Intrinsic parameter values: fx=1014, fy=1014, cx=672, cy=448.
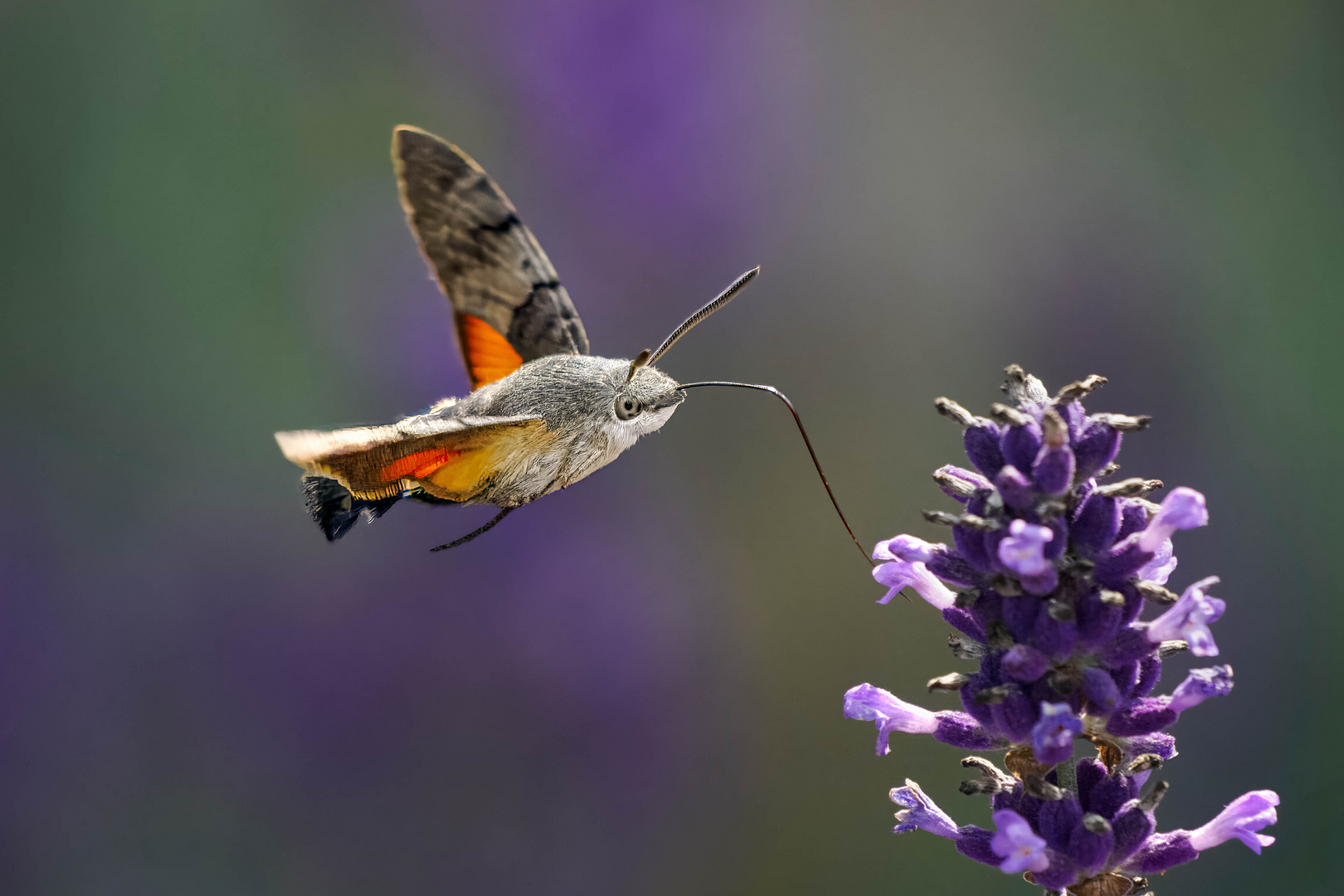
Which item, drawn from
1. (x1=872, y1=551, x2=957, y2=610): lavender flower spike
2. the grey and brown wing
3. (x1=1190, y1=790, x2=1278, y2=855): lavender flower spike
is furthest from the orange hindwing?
(x1=1190, y1=790, x2=1278, y2=855): lavender flower spike

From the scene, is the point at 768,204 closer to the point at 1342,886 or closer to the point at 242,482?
the point at 242,482

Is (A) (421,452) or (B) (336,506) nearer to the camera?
(A) (421,452)

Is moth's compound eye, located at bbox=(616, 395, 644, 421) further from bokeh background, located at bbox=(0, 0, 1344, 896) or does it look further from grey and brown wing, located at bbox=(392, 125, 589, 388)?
bokeh background, located at bbox=(0, 0, 1344, 896)

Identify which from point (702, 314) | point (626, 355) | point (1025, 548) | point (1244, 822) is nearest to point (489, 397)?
point (702, 314)

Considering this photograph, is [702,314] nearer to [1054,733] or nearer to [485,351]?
[485,351]

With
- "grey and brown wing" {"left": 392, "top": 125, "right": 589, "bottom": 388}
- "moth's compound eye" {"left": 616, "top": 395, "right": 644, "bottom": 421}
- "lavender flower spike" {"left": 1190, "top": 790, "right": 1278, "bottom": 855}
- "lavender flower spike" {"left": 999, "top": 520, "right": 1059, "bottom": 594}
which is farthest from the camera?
"grey and brown wing" {"left": 392, "top": 125, "right": 589, "bottom": 388}

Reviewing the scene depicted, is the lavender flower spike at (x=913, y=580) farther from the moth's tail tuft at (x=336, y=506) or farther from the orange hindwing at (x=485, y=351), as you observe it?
the orange hindwing at (x=485, y=351)

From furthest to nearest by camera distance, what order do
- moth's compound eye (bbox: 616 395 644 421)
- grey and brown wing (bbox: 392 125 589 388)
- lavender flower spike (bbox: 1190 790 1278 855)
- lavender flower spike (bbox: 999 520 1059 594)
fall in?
grey and brown wing (bbox: 392 125 589 388) < moth's compound eye (bbox: 616 395 644 421) < lavender flower spike (bbox: 1190 790 1278 855) < lavender flower spike (bbox: 999 520 1059 594)
